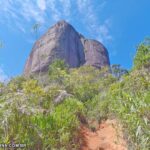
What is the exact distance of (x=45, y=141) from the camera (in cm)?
722

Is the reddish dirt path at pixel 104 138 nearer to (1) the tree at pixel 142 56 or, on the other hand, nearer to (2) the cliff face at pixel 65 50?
(1) the tree at pixel 142 56

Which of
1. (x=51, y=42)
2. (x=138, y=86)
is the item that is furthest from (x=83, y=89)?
(x=51, y=42)

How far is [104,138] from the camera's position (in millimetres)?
10281

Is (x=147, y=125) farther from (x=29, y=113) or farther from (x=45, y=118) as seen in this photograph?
(x=45, y=118)

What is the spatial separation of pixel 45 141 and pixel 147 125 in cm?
262

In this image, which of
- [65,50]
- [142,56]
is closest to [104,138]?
[142,56]

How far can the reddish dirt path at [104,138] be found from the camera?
328 inches

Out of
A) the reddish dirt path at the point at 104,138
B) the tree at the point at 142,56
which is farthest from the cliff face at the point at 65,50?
the reddish dirt path at the point at 104,138

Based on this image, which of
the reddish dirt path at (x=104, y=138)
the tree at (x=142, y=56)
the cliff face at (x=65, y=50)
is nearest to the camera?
the reddish dirt path at (x=104, y=138)

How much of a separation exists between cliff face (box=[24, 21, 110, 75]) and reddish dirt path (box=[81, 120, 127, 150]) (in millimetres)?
38947

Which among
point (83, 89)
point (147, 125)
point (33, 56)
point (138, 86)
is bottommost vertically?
point (147, 125)

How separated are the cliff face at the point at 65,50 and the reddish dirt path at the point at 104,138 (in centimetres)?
3895

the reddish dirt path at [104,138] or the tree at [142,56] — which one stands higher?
the tree at [142,56]

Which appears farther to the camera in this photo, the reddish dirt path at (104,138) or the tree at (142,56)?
the tree at (142,56)
